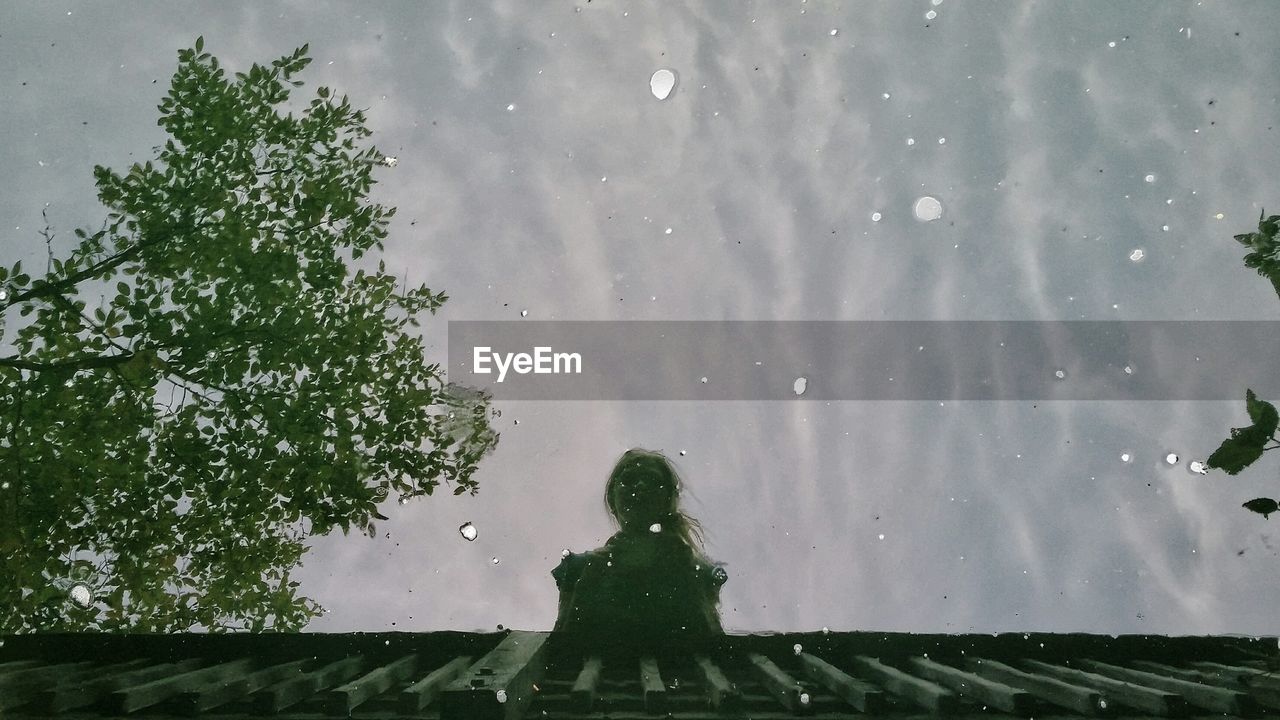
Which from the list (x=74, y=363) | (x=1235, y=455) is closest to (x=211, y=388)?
(x=74, y=363)

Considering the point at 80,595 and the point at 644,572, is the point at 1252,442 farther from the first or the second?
the point at 80,595

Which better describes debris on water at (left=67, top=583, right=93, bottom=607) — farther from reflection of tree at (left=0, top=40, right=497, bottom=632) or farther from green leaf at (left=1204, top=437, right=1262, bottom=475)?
green leaf at (left=1204, top=437, right=1262, bottom=475)

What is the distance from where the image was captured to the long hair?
269 inches

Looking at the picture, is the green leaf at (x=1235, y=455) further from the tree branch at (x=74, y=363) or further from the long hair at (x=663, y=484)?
the tree branch at (x=74, y=363)

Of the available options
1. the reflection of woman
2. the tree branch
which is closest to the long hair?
the reflection of woman

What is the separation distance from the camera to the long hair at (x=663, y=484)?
684cm

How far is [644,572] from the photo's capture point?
644cm

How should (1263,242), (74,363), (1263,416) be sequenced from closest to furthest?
(1263,416) < (1263,242) < (74,363)

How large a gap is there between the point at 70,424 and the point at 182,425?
0.95 m

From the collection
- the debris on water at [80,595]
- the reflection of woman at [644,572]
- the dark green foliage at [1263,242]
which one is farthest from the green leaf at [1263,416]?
the debris on water at [80,595]

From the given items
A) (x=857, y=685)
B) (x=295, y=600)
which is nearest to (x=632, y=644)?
(x=857, y=685)

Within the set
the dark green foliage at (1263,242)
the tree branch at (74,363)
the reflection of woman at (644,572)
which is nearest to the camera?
the dark green foliage at (1263,242)

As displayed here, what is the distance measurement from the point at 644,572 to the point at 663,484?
2.89 feet

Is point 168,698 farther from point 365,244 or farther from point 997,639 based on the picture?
point 365,244
